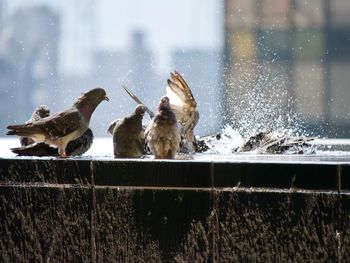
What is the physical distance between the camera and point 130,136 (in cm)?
285

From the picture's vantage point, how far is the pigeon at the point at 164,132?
8.86ft

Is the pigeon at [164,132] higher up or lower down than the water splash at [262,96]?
higher up

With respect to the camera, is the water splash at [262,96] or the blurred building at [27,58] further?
the blurred building at [27,58]

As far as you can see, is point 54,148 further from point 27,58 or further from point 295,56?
point 27,58

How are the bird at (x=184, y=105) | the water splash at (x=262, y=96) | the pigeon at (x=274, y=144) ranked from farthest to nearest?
the water splash at (x=262, y=96)
the pigeon at (x=274, y=144)
the bird at (x=184, y=105)

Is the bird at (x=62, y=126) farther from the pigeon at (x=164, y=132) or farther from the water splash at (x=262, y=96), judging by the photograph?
the water splash at (x=262, y=96)

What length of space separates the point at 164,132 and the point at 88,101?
1.16 feet

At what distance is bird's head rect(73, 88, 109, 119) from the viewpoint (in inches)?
112

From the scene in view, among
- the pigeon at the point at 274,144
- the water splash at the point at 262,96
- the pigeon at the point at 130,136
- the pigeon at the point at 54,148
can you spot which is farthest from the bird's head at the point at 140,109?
the water splash at the point at 262,96

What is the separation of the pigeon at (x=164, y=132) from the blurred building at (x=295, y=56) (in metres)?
7.57

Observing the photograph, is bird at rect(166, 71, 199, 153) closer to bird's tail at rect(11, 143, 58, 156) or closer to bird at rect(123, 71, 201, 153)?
bird at rect(123, 71, 201, 153)

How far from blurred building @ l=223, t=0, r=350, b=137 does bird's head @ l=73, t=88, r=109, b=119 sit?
7.47 m

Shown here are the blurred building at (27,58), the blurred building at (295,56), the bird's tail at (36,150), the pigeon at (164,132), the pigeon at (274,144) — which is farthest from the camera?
the blurred building at (27,58)

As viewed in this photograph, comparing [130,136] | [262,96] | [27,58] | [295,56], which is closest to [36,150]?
[130,136]
